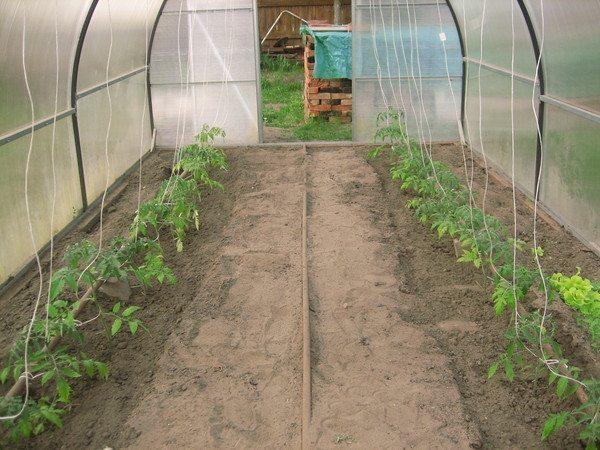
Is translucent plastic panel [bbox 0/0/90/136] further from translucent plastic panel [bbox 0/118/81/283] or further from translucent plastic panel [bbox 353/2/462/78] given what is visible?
translucent plastic panel [bbox 353/2/462/78]

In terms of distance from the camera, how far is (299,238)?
5.93m

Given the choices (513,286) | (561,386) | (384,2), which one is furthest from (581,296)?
(384,2)

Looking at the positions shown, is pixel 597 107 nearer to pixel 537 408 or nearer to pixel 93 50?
pixel 537 408

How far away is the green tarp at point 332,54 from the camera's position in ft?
31.9

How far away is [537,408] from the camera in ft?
11.8

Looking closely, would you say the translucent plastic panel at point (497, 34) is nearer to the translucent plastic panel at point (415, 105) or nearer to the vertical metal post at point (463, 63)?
the vertical metal post at point (463, 63)

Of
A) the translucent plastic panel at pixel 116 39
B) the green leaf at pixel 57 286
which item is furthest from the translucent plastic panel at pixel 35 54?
the green leaf at pixel 57 286

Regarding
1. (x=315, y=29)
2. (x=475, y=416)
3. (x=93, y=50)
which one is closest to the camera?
(x=475, y=416)

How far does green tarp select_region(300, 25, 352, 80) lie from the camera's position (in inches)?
383

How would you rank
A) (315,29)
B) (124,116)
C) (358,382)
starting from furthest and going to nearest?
1. (315,29)
2. (124,116)
3. (358,382)

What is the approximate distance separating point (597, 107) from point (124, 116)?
5.09m

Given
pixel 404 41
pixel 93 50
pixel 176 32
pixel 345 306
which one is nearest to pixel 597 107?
pixel 345 306

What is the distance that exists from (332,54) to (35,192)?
531 cm

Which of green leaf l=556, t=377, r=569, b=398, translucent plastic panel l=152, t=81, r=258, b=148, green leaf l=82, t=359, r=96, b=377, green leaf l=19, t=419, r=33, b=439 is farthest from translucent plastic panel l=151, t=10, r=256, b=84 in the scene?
green leaf l=556, t=377, r=569, b=398
